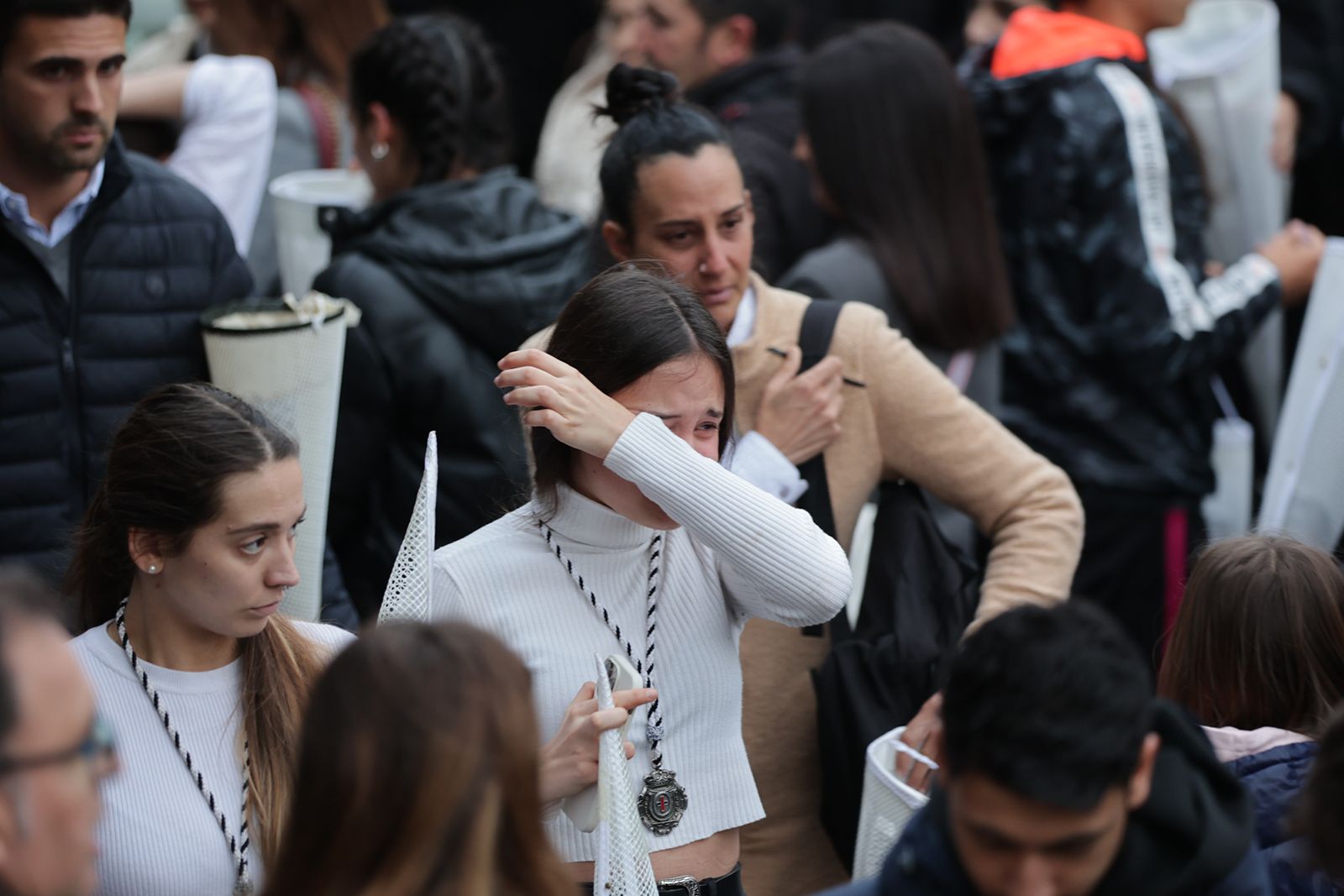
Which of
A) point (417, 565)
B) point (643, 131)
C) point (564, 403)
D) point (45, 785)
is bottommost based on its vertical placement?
point (417, 565)

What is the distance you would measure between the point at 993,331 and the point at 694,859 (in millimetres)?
1724

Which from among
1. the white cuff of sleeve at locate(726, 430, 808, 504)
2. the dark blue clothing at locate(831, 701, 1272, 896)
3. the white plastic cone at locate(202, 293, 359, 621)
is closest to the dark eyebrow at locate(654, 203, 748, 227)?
the white cuff of sleeve at locate(726, 430, 808, 504)

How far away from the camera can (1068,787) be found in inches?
67.8

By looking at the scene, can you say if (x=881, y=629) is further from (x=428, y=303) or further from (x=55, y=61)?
(x=55, y=61)

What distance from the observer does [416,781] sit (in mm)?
1628

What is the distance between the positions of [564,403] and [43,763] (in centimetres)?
93

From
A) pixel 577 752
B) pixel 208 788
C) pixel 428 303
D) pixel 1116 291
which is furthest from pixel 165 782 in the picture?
pixel 1116 291

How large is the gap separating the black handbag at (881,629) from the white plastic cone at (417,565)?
2.95ft

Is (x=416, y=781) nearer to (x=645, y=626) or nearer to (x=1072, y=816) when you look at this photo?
(x=1072, y=816)

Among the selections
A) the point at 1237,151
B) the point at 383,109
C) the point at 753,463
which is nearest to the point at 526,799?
the point at 753,463

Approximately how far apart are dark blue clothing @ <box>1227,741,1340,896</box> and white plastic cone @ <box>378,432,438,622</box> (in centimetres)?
123

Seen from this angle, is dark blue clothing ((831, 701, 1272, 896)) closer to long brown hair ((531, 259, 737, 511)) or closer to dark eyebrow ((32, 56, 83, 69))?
long brown hair ((531, 259, 737, 511))

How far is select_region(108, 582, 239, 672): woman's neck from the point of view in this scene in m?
2.42

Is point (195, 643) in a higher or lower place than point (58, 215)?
lower
